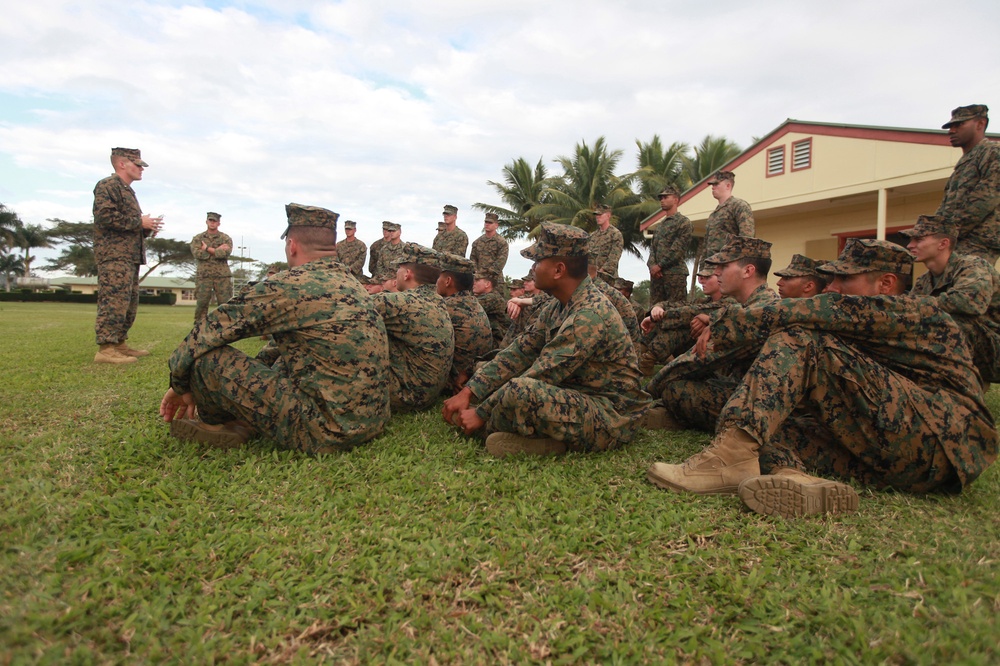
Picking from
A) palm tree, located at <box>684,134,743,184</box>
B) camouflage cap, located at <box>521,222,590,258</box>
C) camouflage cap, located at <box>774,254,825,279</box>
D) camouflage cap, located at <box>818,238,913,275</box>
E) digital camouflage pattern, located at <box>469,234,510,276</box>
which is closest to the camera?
camouflage cap, located at <box>818,238,913,275</box>

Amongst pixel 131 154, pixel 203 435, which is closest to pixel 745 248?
pixel 203 435

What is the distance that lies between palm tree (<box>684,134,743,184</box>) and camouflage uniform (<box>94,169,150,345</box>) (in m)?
26.8

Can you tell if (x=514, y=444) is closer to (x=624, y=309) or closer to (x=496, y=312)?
(x=624, y=309)

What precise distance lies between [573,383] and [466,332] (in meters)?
1.68

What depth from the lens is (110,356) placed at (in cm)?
638

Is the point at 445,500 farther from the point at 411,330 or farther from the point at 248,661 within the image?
the point at 411,330

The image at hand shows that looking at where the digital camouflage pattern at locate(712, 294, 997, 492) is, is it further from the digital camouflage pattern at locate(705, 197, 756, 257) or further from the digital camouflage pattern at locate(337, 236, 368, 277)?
the digital camouflage pattern at locate(337, 236, 368, 277)

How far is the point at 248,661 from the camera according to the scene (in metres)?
1.66

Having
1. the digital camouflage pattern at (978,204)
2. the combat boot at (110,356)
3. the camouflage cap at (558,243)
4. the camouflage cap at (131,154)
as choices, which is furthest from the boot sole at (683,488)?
the camouflage cap at (131,154)

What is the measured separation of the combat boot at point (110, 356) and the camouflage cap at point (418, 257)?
12.9ft

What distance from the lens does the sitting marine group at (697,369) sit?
8.63 feet

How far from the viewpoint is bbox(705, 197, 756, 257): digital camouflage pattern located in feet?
22.0

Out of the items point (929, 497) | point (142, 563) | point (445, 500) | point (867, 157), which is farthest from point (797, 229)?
point (142, 563)

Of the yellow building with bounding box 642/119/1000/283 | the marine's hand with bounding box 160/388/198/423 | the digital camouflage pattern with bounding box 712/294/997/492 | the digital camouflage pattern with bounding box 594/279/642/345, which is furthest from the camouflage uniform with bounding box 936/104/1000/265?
the yellow building with bounding box 642/119/1000/283
